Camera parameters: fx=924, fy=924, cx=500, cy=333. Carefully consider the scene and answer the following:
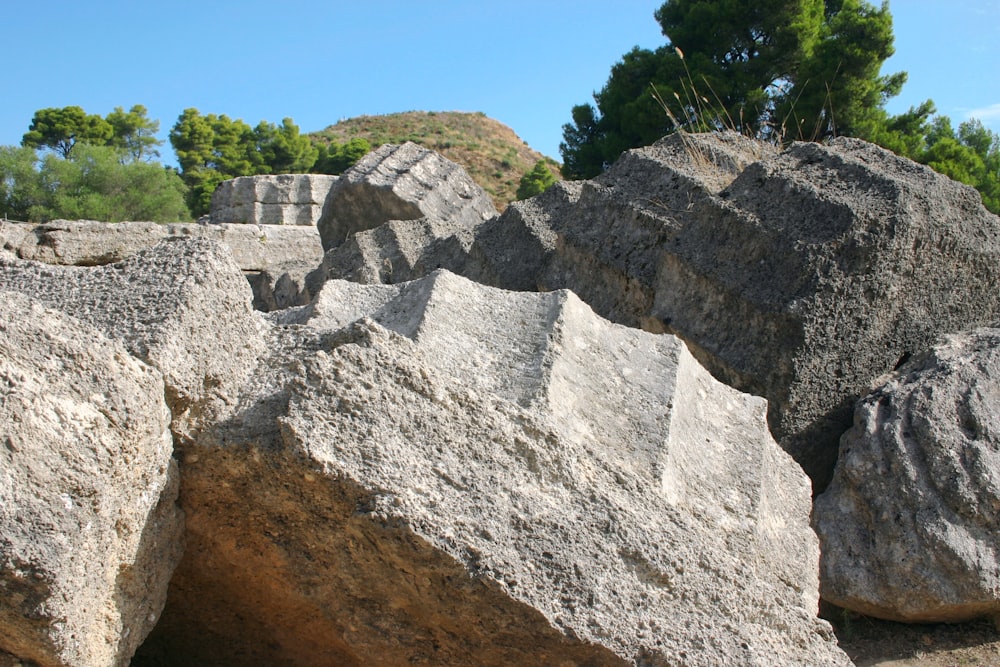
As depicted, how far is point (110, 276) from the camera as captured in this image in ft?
6.33

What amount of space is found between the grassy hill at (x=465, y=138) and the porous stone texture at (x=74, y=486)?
97.3 feet

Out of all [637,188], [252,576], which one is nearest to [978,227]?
[637,188]

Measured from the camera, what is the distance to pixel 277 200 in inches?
534

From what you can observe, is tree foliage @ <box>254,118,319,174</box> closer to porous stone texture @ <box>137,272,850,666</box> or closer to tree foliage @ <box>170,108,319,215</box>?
tree foliage @ <box>170,108,319,215</box>

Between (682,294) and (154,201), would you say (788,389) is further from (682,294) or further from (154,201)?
(154,201)

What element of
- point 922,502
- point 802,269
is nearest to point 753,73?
point 802,269

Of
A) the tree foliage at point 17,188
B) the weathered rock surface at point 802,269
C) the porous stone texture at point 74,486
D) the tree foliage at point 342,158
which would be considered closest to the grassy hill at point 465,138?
the tree foliage at point 342,158

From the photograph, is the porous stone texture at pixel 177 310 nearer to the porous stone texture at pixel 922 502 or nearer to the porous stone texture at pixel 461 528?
the porous stone texture at pixel 461 528

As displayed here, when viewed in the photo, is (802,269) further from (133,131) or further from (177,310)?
(133,131)

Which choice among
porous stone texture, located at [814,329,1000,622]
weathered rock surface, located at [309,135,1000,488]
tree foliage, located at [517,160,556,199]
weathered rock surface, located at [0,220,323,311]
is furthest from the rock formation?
tree foliage, located at [517,160,556,199]

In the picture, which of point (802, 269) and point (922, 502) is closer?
point (922, 502)

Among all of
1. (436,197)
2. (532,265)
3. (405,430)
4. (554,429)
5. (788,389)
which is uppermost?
(436,197)

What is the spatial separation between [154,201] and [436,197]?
13.8 metres

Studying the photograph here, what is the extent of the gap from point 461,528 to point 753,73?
1471 centimetres
